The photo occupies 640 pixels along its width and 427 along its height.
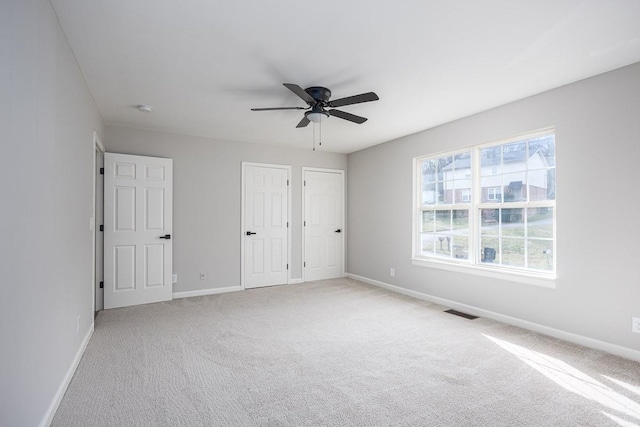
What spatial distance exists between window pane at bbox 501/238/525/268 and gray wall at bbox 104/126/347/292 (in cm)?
349

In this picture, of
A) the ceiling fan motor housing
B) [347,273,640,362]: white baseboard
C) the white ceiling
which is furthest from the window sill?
the ceiling fan motor housing

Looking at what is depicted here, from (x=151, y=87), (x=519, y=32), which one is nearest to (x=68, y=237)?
(x=151, y=87)

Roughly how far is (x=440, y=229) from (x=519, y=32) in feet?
9.51

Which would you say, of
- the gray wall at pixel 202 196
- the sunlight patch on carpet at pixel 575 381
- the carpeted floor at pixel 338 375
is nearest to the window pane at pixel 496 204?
the carpeted floor at pixel 338 375

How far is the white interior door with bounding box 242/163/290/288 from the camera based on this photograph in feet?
18.2

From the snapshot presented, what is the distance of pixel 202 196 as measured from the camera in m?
5.16

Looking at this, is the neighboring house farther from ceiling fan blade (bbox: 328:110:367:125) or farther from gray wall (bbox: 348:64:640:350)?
ceiling fan blade (bbox: 328:110:367:125)

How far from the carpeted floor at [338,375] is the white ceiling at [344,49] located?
2551 mm

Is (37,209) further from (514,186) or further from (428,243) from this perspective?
(428,243)

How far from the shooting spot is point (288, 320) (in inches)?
154

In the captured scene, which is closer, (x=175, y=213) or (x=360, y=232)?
(x=175, y=213)

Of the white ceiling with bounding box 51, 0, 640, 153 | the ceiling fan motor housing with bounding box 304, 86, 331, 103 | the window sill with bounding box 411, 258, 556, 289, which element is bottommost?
the window sill with bounding box 411, 258, 556, 289

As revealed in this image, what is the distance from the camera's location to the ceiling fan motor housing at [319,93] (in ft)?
10.5

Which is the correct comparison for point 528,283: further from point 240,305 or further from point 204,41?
point 204,41
